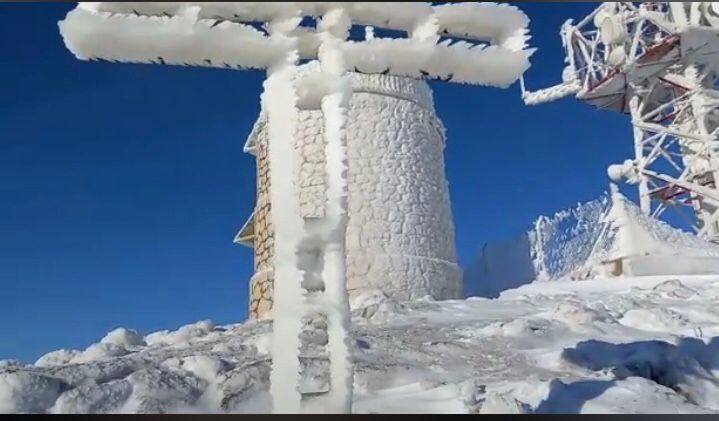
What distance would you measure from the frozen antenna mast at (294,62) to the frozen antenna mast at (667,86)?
1482cm

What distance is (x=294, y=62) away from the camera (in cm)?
421

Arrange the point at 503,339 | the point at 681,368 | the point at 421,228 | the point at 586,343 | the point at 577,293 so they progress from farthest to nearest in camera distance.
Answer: the point at 421,228, the point at 577,293, the point at 503,339, the point at 586,343, the point at 681,368

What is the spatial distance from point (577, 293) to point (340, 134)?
25.1 feet

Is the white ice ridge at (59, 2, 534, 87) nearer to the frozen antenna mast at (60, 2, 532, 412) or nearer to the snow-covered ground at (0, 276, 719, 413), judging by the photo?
the frozen antenna mast at (60, 2, 532, 412)

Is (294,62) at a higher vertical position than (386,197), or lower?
lower

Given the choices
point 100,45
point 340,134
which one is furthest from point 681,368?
point 100,45

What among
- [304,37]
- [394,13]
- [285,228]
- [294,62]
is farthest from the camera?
Answer: [394,13]

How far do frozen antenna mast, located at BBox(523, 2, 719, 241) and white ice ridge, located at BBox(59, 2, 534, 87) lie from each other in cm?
1435

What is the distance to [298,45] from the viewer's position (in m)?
4.29

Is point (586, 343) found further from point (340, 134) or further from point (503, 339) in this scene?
point (340, 134)

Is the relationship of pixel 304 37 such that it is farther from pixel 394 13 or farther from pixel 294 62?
pixel 394 13

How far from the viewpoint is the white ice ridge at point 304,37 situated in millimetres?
4023

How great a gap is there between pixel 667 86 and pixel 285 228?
17817mm

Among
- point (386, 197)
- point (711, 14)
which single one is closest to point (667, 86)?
point (711, 14)
